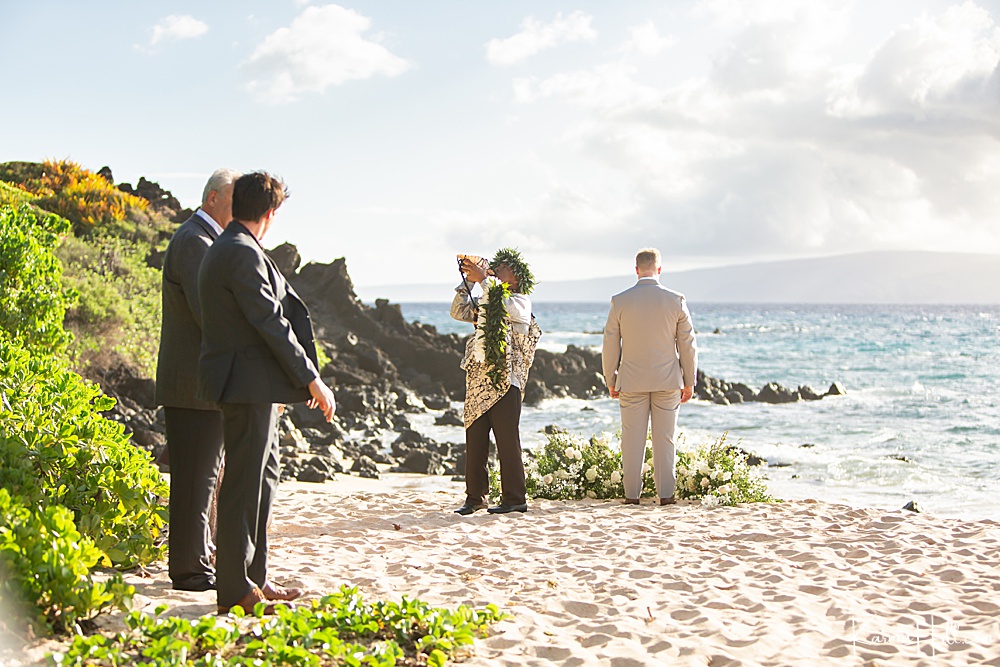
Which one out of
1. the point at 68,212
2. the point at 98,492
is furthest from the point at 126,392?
the point at 98,492

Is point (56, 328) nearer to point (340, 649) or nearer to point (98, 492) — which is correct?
point (98, 492)

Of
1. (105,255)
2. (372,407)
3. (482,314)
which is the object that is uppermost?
(105,255)

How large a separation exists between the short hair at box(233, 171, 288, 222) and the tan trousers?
194 inches

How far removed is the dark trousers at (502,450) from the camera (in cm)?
831

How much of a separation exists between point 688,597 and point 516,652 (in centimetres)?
146

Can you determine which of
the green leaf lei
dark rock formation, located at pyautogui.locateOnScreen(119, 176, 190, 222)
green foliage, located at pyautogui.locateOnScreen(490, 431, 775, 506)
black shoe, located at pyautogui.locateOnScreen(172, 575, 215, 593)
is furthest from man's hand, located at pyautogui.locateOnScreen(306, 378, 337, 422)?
dark rock formation, located at pyautogui.locateOnScreen(119, 176, 190, 222)

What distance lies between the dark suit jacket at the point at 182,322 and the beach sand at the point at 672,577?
1060 mm

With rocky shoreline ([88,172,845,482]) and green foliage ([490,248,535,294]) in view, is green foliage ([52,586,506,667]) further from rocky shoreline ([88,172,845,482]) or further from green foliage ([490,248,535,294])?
rocky shoreline ([88,172,845,482])

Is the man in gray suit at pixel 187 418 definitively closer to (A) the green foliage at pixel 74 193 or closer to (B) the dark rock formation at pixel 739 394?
(A) the green foliage at pixel 74 193

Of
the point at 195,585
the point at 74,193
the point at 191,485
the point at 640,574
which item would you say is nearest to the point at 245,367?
the point at 191,485

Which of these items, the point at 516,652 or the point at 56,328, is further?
the point at 56,328

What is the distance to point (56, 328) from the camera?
28.5ft

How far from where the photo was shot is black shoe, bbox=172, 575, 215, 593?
5.12 metres

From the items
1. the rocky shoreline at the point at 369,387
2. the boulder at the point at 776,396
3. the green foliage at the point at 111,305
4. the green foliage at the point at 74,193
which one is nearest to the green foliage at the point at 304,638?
the rocky shoreline at the point at 369,387
